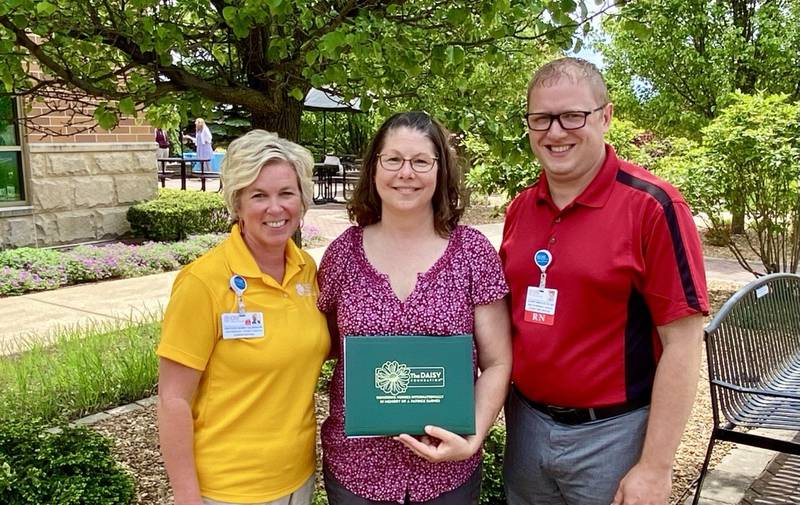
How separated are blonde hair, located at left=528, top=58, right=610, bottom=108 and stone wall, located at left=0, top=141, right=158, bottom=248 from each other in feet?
29.3

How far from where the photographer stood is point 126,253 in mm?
9234

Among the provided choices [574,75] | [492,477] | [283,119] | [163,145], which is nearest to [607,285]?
[574,75]

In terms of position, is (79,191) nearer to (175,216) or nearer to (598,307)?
(175,216)

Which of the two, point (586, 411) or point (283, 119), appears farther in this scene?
point (283, 119)

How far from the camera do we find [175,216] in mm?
10664

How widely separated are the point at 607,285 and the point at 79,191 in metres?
9.59

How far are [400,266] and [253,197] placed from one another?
0.50 meters

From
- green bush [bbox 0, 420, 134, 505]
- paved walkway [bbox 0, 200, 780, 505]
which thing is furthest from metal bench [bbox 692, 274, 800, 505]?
green bush [bbox 0, 420, 134, 505]

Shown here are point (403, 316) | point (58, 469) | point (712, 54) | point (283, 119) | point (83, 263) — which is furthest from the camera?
point (712, 54)

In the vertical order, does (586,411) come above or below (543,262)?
below

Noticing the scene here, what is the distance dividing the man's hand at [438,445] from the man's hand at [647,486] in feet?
1.62

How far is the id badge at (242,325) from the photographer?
6.98 ft

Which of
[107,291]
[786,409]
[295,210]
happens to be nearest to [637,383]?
[295,210]

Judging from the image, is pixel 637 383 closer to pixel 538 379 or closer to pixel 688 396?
pixel 688 396
